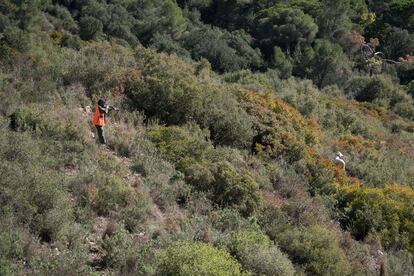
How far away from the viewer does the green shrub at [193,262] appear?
616cm

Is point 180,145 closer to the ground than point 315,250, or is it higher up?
higher up

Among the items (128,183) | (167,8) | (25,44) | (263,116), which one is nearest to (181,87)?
(263,116)

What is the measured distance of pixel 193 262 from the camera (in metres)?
6.25

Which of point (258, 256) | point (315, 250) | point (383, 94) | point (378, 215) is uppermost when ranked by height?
point (258, 256)

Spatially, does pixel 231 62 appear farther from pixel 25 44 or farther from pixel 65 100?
pixel 65 100

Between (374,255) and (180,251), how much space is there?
4.94 meters

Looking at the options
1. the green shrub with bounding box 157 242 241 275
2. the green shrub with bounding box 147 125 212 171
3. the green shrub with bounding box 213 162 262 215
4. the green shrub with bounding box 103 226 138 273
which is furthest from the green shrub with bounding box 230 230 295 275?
the green shrub with bounding box 147 125 212 171

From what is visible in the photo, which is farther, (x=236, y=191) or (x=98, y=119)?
(x=98, y=119)

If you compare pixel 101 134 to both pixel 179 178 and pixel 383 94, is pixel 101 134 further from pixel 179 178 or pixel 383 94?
pixel 383 94

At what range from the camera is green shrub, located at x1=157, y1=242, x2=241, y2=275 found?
6.16 metres

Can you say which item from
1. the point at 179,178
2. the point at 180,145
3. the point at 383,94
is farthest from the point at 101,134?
Answer: the point at 383,94

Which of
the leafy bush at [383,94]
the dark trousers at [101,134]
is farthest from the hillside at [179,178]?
the leafy bush at [383,94]

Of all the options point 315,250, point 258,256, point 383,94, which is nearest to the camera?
point 258,256

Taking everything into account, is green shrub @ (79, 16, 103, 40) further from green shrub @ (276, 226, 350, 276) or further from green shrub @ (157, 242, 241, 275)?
green shrub @ (157, 242, 241, 275)
